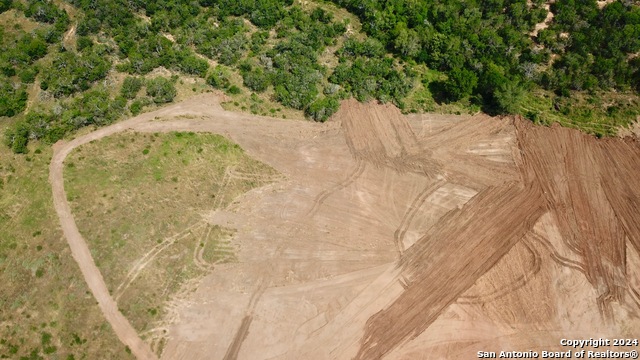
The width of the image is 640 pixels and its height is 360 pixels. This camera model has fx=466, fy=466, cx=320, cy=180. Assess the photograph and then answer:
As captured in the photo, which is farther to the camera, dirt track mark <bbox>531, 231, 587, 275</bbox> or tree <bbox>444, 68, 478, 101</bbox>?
tree <bbox>444, 68, 478, 101</bbox>

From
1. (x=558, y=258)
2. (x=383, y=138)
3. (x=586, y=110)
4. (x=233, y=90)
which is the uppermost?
(x=586, y=110)

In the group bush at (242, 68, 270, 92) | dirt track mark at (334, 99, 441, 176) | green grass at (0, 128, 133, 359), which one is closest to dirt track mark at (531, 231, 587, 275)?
dirt track mark at (334, 99, 441, 176)

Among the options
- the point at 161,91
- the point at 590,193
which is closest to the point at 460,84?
the point at 590,193

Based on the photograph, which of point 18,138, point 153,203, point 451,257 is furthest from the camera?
point 18,138

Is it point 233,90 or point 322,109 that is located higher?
point 322,109

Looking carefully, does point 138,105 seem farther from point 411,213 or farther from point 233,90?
point 411,213

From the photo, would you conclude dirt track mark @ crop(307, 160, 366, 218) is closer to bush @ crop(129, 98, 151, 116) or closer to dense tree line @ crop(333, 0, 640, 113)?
dense tree line @ crop(333, 0, 640, 113)

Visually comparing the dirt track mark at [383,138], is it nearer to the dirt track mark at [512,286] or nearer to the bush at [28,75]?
the dirt track mark at [512,286]

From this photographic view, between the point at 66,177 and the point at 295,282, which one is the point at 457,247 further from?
the point at 66,177
